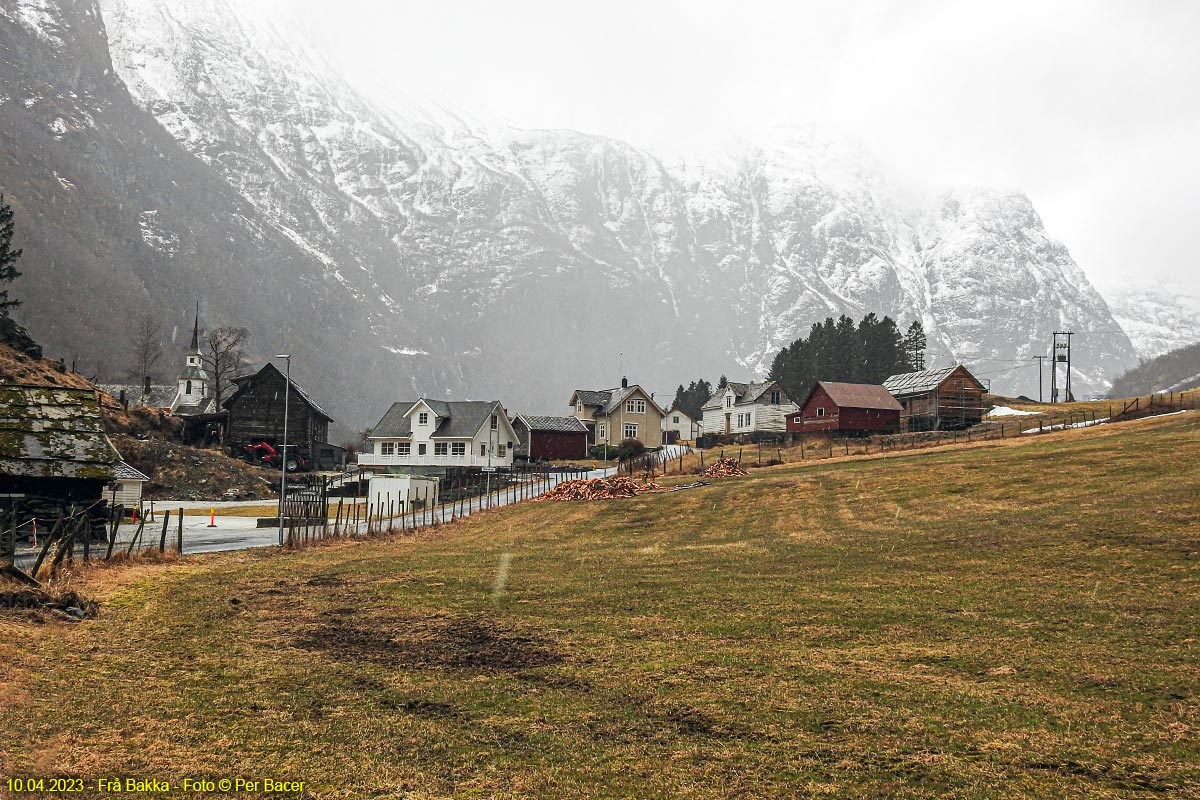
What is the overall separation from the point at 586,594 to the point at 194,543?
2621cm

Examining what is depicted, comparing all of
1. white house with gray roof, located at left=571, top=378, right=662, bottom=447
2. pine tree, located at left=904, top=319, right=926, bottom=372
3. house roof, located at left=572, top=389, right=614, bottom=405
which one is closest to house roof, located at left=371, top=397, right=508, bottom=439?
white house with gray roof, located at left=571, top=378, right=662, bottom=447

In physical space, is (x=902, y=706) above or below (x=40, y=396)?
below

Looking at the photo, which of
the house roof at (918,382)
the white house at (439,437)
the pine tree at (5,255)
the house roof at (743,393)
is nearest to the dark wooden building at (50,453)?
the white house at (439,437)

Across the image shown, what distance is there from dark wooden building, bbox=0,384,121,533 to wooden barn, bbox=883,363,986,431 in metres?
82.0

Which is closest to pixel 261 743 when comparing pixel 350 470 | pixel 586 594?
pixel 586 594

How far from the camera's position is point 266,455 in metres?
108

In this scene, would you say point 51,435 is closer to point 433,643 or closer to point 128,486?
point 128,486

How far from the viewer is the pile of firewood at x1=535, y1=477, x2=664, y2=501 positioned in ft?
184

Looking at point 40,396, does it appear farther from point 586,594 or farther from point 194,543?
point 586,594

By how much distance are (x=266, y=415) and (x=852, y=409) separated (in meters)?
69.1

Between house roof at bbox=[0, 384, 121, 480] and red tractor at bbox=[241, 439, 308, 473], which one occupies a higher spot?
house roof at bbox=[0, 384, 121, 480]

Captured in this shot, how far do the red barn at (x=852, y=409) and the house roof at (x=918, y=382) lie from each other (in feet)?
6.74

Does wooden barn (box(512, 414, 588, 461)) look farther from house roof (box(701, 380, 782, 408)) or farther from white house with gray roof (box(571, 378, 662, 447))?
house roof (box(701, 380, 782, 408))

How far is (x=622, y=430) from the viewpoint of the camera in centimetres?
11969
